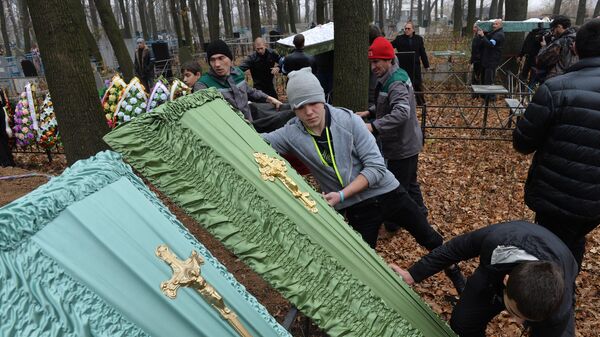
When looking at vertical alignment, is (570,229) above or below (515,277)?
below

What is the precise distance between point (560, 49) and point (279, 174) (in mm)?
7200

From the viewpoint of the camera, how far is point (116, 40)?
1249 centimetres

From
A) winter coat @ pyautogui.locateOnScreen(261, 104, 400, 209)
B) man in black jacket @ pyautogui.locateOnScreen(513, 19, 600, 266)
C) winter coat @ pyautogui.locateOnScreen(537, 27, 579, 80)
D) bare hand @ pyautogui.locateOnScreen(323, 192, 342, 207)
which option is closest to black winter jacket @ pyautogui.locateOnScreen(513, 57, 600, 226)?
man in black jacket @ pyautogui.locateOnScreen(513, 19, 600, 266)

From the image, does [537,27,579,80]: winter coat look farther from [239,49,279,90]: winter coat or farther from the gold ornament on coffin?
the gold ornament on coffin

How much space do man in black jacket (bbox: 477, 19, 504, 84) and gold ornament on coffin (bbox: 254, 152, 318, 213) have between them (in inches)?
381

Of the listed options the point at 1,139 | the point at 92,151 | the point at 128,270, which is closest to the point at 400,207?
the point at 128,270

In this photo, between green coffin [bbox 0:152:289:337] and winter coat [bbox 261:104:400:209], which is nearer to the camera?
green coffin [bbox 0:152:289:337]

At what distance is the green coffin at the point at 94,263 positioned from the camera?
1038 mm

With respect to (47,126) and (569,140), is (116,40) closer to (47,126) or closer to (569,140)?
(47,126)

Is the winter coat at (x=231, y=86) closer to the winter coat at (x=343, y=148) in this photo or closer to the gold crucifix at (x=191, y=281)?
the winter coat at (x=343, y=148)

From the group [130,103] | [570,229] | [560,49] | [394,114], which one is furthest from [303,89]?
[560,49]

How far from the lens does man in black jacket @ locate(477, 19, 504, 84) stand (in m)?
10.4

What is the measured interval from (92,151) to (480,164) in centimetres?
542

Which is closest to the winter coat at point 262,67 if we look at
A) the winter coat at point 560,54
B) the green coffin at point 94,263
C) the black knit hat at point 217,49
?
the black knit hat at point 217,49
